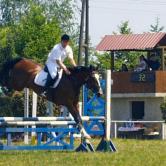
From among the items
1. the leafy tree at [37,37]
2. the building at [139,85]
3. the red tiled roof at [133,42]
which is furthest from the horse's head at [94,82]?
the leafy tree at [37,37]

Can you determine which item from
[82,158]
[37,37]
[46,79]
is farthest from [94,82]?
[37,37]

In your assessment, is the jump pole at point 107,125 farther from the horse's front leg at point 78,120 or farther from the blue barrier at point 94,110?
the horse's front leg at point 78,120

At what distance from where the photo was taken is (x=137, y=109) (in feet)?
149

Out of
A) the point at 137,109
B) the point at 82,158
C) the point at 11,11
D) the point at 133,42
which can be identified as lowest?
the point at 82,158

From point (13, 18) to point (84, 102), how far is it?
2019 inches

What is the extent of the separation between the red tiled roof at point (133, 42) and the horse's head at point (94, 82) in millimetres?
27094

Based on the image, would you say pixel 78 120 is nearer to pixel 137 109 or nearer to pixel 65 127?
pixel 65 127

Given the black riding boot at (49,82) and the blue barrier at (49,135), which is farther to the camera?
the black riding boot at (49,82)

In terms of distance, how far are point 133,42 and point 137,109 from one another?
3.94 metres

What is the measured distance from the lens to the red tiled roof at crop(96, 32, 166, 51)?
146 ft

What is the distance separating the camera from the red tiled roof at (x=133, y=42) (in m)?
44.5

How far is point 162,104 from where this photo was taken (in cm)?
4088

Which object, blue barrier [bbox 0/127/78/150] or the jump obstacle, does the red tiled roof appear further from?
blue barrier [bbox 0/127/78/150]

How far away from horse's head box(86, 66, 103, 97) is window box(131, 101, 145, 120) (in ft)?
92.3
